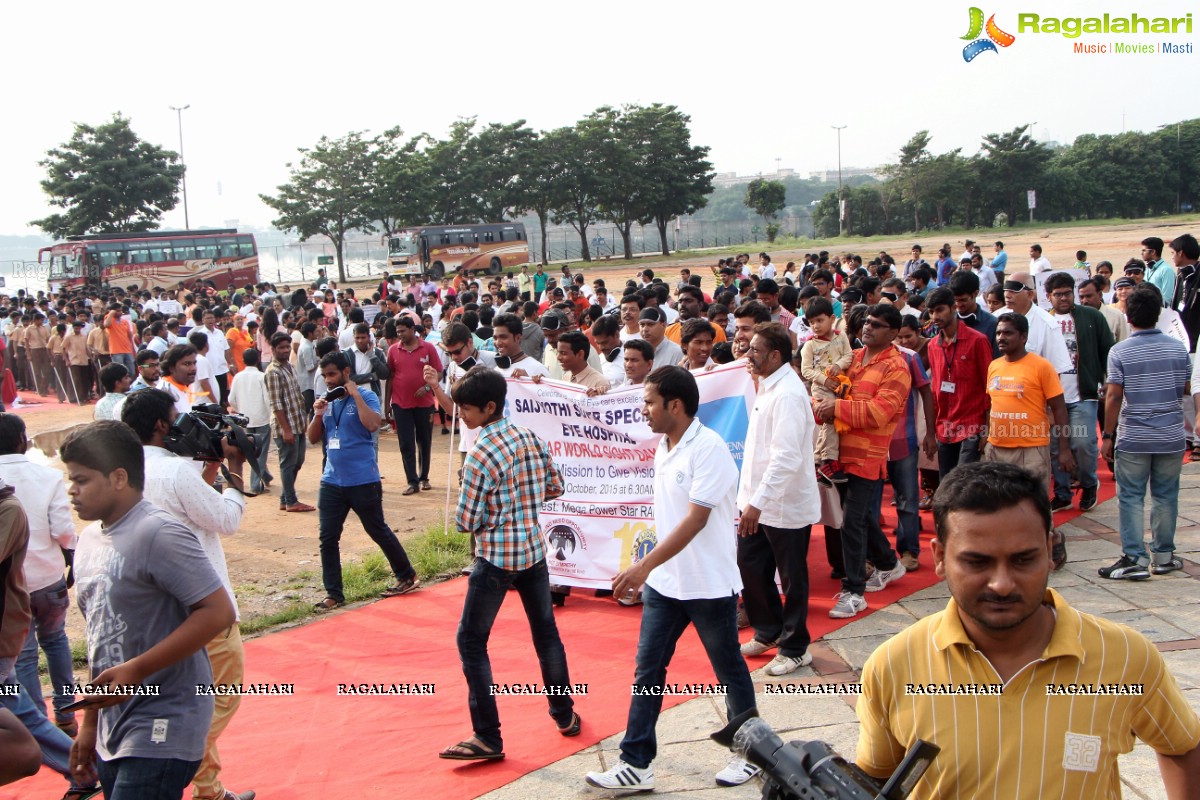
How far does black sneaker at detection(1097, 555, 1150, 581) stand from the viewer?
580 centimetres

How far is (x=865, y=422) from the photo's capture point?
17.8 ft

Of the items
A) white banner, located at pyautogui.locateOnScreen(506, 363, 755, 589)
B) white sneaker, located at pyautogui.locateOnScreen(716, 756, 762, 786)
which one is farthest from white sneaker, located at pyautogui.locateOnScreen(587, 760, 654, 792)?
white banner, located at pyautogui.locateOnScreen(506, 363, 755, 589)

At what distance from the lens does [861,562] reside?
18.4 ft

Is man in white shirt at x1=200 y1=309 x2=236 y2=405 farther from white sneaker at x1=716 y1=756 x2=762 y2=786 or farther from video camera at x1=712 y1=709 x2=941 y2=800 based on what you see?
video camera at x1=712 y1=709 x2=941 y2=800

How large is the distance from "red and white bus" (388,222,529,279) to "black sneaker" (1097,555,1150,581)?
130ft

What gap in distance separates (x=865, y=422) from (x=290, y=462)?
6122 mm

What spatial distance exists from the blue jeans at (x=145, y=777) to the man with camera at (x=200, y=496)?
2.73 feet

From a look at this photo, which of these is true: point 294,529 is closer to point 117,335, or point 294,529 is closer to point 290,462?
point 290,462

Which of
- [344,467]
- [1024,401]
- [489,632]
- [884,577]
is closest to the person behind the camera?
[489,632]

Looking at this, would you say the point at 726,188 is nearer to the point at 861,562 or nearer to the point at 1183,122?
the point at 1183,122

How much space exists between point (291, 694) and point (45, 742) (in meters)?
1.39

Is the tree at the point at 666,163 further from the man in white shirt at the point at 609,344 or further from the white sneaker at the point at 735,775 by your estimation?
the white sneaker at the point at 735,775

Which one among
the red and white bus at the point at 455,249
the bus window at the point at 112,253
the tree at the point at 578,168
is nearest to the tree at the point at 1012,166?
the tree at the point at 578,168

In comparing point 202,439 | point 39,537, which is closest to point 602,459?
point 202,439
